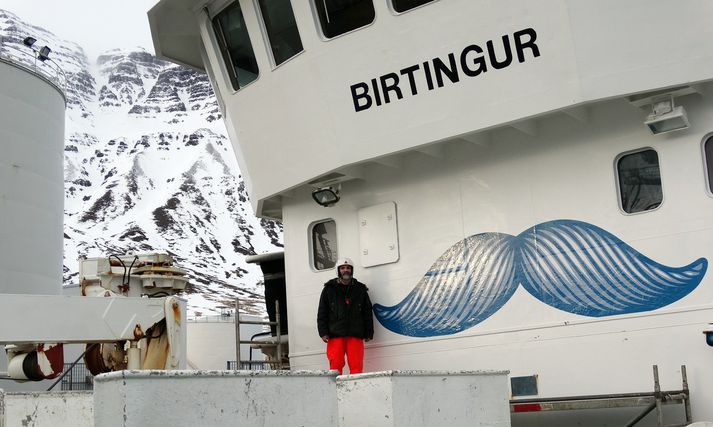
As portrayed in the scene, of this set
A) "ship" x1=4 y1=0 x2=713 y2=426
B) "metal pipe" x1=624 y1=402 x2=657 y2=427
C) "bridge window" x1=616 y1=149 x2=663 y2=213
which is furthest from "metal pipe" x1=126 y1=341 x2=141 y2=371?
"bridge window" x1=616 y1=149 x2=663 y2=213

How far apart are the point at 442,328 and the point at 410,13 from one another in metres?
3.11

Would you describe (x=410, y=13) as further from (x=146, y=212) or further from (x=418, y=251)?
(x=146, y=212)

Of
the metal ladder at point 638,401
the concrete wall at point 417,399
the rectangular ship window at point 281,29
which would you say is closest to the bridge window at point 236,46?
the rectangular ship window at point 281,29

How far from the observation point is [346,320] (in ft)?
29.7

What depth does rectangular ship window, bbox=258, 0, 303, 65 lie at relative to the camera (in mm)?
9109

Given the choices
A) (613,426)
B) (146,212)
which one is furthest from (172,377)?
(146,212)

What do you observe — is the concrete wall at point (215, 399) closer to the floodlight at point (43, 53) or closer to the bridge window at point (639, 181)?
the bridge window at point (639, 181)

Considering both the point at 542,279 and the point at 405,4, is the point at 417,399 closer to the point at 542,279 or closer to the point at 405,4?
the point at 542,279

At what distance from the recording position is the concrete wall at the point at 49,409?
21.5ft

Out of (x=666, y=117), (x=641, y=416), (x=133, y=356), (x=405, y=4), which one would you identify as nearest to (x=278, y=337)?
(x=133, y=356)

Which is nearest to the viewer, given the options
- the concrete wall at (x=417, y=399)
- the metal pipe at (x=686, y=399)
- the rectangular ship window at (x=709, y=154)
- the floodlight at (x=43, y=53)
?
the concrete wall at (x=417, y=399)

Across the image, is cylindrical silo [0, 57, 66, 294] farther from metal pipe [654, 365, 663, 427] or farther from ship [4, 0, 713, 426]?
metal pipe [654, 365, 663, 427]

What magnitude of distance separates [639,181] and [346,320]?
3219 mm

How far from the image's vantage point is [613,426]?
25.5ft
